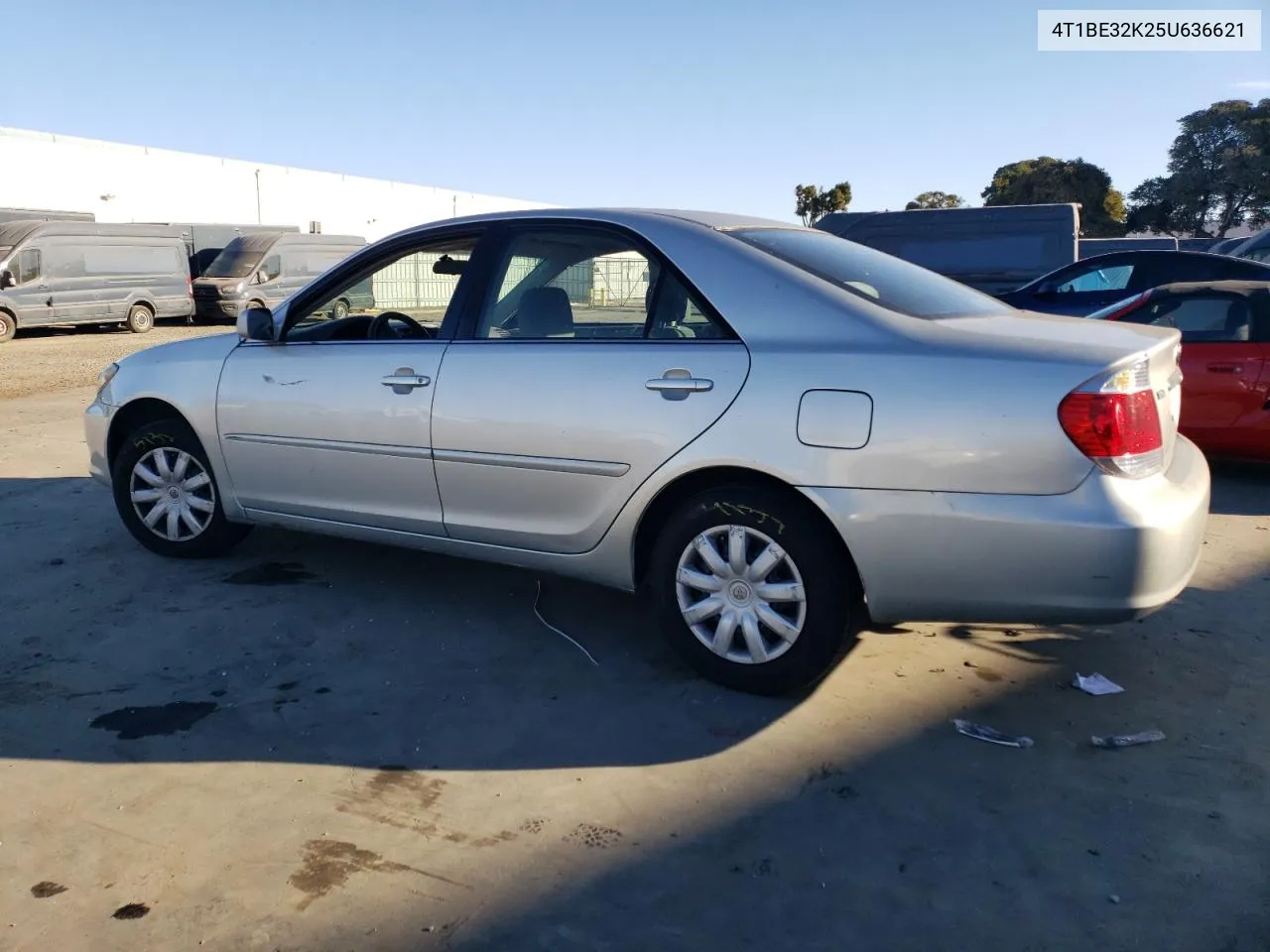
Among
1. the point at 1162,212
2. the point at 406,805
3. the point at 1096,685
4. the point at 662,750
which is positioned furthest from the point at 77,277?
the point at 1162,212

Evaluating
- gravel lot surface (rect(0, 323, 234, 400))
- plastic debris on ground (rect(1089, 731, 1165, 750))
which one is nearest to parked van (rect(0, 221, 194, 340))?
gravel lot surface (rect(0, 323, 234, 400))

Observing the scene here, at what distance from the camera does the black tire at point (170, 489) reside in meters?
4.80

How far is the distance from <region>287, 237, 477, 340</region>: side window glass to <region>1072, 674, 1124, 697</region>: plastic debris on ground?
9.05ft

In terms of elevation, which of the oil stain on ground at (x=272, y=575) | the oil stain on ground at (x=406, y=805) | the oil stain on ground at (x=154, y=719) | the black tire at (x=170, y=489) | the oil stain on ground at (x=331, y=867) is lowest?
the oil stain on ground at (x=331, y=867)

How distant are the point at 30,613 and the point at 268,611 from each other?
985 millimetres

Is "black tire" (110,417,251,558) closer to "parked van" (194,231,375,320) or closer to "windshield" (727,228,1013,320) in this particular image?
"windshield" (727,228,1013,320)

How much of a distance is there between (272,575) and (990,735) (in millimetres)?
3232

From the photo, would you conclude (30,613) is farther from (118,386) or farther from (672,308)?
(672,308)

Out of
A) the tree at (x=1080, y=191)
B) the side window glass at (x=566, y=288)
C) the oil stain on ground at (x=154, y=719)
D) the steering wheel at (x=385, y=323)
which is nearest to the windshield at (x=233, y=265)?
the steering wheel at (x=385, y=323)

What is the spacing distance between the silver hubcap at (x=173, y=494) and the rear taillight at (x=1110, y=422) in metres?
3.74

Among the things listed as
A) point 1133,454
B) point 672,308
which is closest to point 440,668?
point 672,308

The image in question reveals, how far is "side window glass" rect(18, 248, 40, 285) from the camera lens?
65.0ft

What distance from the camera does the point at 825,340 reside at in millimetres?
3234

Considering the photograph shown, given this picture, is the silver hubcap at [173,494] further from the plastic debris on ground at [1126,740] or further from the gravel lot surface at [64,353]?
the gravel lot surface at [64,353]
